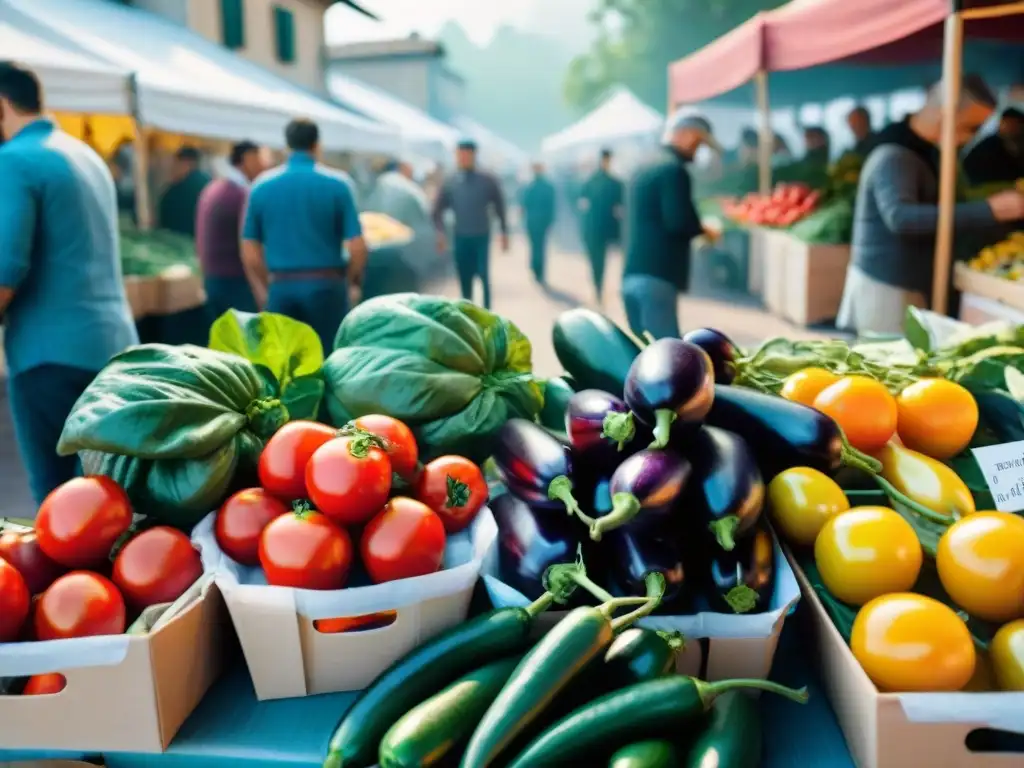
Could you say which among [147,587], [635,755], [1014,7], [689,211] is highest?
[1014,7]

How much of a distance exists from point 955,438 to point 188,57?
30.5 ft

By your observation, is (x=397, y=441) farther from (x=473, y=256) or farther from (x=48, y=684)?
(x=473, y=256)

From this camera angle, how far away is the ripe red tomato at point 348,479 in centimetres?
145

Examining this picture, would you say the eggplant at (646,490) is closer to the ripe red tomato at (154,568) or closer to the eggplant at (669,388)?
the eggplant at (669,388)

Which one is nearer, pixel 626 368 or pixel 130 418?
pixel 130 418

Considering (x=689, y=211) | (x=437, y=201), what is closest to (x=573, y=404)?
(x=689, y=211)

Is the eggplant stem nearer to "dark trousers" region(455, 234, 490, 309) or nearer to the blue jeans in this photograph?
the blue jeans

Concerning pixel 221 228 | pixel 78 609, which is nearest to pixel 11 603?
pixel 78 609

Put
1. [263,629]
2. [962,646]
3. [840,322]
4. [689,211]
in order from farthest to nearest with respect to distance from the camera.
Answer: [840,322] → [689,211] → [263,629] → [962,646]

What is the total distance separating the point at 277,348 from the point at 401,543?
70 cm

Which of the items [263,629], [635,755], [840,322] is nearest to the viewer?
[635,755]

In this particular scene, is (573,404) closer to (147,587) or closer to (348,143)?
(147,587)

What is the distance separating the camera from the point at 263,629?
1405mm

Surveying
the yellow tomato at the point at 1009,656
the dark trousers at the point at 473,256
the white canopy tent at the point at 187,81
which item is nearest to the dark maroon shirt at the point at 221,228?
the white canopy tent at the point at 187,81
